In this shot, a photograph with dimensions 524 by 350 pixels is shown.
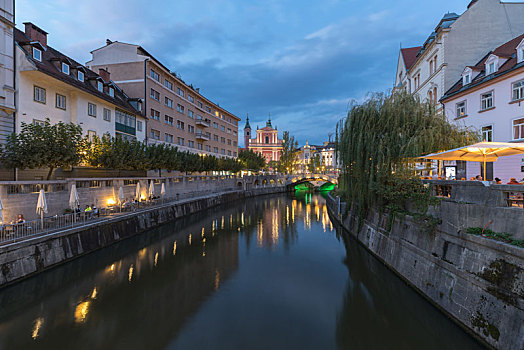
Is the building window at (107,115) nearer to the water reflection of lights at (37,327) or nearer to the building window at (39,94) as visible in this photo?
the building window at (39,94)

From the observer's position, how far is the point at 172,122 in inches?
1640

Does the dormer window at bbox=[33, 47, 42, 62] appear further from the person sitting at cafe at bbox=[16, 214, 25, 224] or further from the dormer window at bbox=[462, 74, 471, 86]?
the dormer window at bbox=[462, 74, 471, 86]

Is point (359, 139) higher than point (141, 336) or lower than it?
higher

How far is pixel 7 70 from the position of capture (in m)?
18.0

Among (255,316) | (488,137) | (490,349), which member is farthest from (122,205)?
(488,137)

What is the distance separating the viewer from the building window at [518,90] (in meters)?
16.7

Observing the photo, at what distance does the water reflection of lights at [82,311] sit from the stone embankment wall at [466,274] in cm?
1329

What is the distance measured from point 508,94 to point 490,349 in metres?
18.0

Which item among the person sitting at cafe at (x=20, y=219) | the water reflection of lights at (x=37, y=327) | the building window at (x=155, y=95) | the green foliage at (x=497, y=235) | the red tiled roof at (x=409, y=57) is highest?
the red tiled roof at (x=409, y=57)

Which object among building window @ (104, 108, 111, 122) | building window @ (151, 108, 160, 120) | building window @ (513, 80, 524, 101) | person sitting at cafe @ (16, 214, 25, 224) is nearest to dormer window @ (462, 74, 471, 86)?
building window @ (513, 80, 524, 101)

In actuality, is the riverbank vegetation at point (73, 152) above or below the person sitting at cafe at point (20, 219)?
above

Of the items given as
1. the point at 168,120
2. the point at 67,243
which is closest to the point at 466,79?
the point at 67,243

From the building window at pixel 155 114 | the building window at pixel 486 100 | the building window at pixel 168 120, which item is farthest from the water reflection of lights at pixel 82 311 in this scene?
the building window at pixel 168 120

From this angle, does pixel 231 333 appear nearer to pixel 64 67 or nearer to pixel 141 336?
A: pixel 141 336
